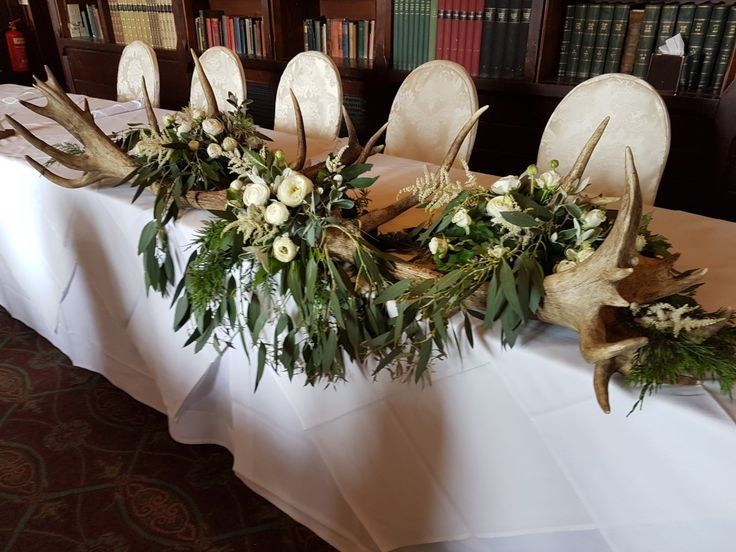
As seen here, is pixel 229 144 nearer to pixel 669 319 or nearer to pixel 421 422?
pixel 421 422

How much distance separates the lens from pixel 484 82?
2.60 metres

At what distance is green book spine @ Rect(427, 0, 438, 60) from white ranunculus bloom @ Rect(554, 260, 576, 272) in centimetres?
221

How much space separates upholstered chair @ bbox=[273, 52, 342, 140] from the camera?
2139mm

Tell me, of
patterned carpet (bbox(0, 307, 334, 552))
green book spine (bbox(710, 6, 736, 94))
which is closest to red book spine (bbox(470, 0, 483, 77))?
green book spine (bbox(710, 6, 736, 94))

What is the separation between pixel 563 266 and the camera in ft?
2.71

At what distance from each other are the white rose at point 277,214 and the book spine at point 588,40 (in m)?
2.02

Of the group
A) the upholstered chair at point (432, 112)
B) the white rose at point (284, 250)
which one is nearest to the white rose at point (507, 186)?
the white rose at point (284, 250)

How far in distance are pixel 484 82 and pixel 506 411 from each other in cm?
211

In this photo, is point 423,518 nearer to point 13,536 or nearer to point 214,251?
point 214,251

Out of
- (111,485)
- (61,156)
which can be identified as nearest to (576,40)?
(61,156)

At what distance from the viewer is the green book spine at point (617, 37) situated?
223cm

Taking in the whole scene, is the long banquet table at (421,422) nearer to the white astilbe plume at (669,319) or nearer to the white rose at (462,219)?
the white astilbe plume at (669,319)

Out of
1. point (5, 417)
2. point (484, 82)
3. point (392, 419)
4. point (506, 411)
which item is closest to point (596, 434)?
point (506, 411)

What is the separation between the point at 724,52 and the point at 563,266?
1889 mm
